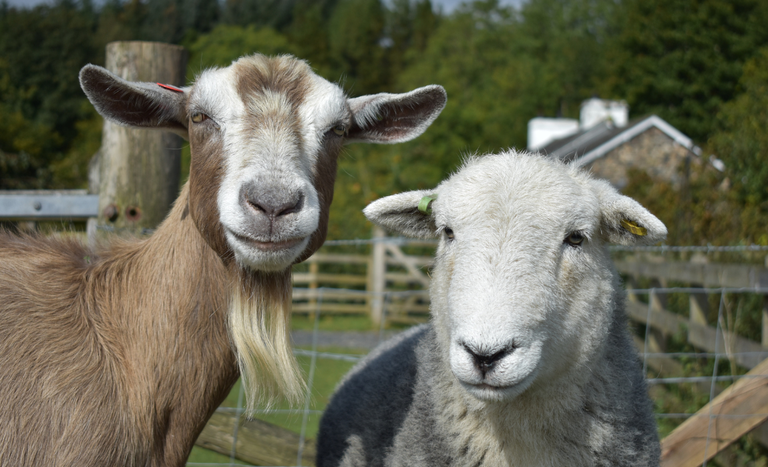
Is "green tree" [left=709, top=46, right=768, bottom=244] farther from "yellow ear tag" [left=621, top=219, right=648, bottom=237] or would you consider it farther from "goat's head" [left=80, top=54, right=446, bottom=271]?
"goat's head" [left=80, top=54, right=446, bottom=271]

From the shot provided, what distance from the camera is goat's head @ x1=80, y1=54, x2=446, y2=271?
7.69 ft

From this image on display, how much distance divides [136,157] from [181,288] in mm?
1406

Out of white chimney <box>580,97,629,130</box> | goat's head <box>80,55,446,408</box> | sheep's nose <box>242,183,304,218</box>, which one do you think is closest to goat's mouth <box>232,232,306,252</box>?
goat's head <box>80,55,446,408</box>

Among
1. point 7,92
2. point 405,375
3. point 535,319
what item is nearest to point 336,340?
point 405,375

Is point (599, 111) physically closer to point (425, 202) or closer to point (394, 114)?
point (394, 114)

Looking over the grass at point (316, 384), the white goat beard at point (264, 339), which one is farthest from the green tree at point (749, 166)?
the white goat beard at point (264, 339)

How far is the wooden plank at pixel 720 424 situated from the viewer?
134 inches

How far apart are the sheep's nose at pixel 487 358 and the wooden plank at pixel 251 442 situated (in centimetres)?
192

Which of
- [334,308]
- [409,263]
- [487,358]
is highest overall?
[487,358]

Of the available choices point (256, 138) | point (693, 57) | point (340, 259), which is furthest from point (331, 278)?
point (693, 57)

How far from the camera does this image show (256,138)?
2.51 meters

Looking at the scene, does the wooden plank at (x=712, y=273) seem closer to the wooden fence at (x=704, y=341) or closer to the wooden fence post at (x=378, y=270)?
the wooden fence at (x=704, y=341)

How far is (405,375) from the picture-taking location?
3.10 metres

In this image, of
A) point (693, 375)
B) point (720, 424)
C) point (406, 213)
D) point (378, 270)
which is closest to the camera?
point (406, 213)
